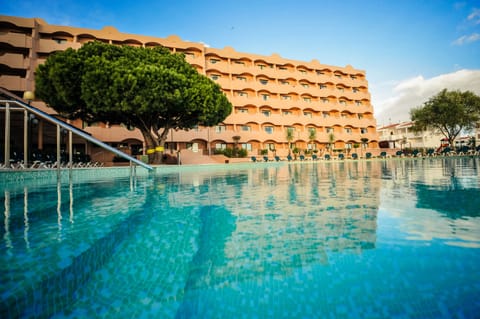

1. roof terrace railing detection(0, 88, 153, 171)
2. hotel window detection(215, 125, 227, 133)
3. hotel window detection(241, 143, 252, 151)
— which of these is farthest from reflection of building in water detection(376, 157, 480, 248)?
hotel window detection(241, 143, 252, 151)

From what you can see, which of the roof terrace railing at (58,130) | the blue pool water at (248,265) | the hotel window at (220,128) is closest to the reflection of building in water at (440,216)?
the blue pool water at (248,265)

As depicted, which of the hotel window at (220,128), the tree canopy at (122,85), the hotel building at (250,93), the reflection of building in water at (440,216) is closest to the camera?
the reflection of building in water at (440,216)

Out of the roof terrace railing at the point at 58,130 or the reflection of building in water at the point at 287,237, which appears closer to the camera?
the reflection of building in water at the point at 287,237

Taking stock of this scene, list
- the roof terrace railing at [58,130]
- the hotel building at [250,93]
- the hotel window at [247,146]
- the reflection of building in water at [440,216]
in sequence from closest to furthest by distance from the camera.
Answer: the reflection of building in water at [440,216] → the roof terrace railing at [58,130] → the hotel building at [250,93] → the hotel window at [247,146]

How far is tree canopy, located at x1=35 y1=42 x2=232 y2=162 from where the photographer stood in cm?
1789

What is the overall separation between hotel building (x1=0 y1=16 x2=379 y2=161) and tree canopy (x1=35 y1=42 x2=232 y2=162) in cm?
1152

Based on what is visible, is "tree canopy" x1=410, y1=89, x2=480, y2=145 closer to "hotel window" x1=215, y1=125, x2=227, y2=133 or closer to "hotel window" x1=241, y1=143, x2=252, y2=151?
"hotel window" x1=241, y1=143, x2=252, y2=151

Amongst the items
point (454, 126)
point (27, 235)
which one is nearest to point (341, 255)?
point (27, 235)

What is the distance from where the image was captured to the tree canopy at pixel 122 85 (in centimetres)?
1789

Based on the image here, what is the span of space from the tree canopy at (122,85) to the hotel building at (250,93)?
11522 mm

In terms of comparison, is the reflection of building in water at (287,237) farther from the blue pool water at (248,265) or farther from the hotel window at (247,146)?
the hotel window at (247,146)

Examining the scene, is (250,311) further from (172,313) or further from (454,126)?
(454,126)

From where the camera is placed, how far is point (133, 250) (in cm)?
200

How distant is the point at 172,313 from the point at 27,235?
197 centimetres
